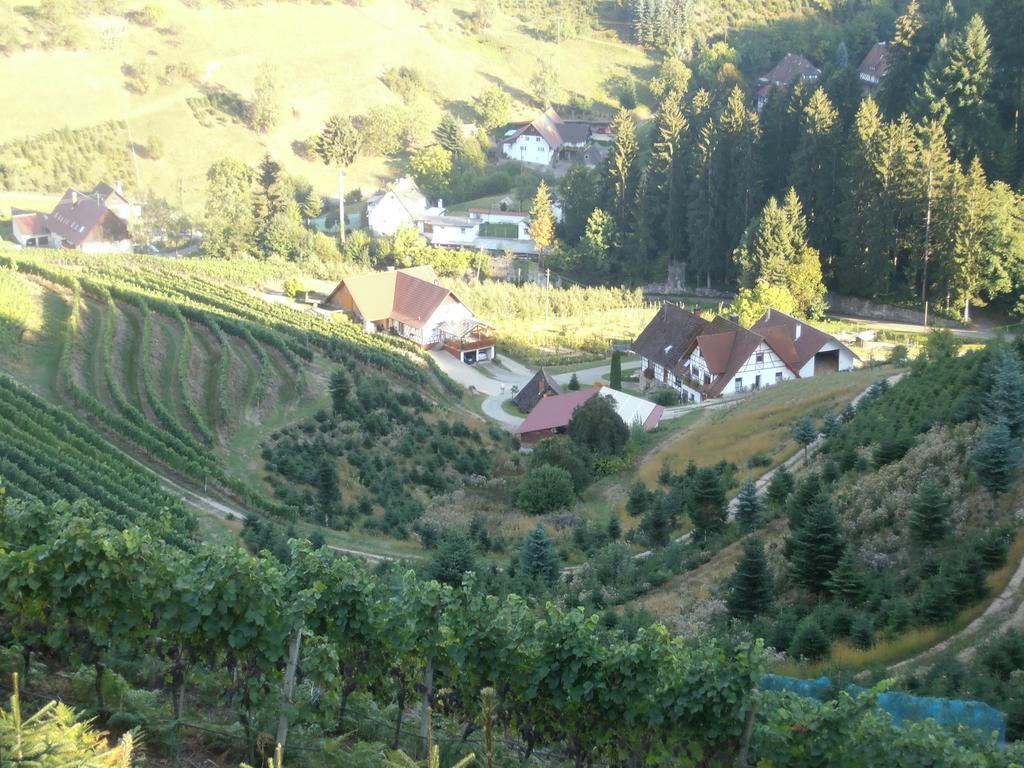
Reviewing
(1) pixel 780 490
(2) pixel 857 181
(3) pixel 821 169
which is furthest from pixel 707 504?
(3) pixel 821 169

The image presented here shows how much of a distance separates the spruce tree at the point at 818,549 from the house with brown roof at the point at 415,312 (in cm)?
3869

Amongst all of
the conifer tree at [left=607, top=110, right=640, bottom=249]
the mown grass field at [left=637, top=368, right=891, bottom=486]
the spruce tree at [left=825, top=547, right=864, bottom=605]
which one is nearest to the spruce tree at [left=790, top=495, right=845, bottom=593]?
the spruce tree at [left=825, top=547, right=864, bottom=605]

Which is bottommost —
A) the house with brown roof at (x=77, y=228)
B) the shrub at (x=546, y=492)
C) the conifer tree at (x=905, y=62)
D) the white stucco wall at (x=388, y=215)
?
the shrub at (x=546, y=492)

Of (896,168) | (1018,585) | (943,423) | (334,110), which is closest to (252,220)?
(334,110)

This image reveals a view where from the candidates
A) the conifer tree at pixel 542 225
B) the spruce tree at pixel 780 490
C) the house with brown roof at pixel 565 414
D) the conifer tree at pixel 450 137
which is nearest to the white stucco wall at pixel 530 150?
the conifer tree at pixel 450 137

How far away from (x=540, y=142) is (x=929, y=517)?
80516 millimetres

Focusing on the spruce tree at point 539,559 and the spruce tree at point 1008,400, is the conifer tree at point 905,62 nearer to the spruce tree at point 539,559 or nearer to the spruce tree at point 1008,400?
the spruce tree at point 1008,400

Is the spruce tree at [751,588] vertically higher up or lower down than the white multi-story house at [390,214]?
lower down

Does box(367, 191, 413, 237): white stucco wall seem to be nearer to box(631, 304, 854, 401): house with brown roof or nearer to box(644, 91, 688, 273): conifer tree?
box(644, 91, 688, 273): conifer tree

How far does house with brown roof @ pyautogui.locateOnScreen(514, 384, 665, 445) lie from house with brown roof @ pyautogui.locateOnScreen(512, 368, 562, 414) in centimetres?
324

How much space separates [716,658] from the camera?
10.7 m

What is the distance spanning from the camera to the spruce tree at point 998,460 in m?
19.0

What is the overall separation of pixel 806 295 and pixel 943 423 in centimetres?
3422

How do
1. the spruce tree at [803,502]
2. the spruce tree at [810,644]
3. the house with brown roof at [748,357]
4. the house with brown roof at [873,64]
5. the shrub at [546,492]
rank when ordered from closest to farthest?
the spruce tree at [810,644] → the spruce tree at [803,502] → the shrub at [546,492] → the house with brown roof at [748,357] → the house with brown roof at [873,64]
